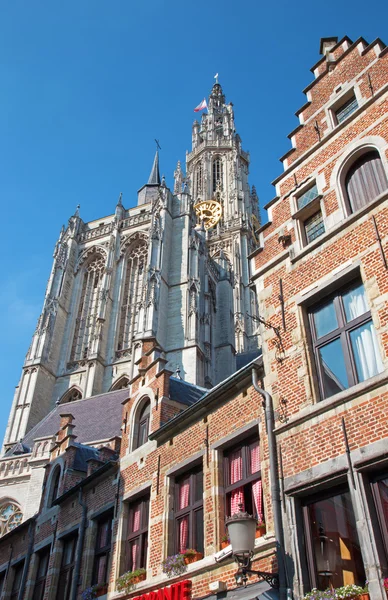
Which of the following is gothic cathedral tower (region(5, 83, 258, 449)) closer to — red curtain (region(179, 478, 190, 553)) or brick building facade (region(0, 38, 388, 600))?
brick building facade (region(0, 38, 388, 600))

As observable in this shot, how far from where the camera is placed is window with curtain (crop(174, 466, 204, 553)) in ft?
28.3

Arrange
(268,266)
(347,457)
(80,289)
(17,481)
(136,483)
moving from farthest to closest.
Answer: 1. (80,289)
2. (17,481)
3. (136,483)
4. (268,266)
5. (347,457)

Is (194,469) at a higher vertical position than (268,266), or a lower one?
lower

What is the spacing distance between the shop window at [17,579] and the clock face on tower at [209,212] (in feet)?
155

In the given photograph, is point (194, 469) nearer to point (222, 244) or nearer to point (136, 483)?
point (136, 483)

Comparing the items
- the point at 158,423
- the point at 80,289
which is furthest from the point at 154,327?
the point at 158,423

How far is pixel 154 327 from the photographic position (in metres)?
33.1

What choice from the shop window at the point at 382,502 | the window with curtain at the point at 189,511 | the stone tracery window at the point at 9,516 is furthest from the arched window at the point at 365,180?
the stone tracery window at the point at 9,516

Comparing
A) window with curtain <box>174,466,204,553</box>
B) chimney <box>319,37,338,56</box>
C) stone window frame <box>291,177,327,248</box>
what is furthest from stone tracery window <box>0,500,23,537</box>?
chimney <box>319,37,338,56</box>

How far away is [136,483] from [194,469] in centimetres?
174

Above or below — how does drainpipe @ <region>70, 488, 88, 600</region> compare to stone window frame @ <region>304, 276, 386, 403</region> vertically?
below

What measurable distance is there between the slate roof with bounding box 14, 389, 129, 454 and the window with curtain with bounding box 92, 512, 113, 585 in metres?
6.88

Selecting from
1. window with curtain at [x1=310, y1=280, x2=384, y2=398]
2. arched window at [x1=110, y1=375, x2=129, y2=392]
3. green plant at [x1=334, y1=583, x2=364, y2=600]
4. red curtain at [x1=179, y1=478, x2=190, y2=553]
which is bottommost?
green plant at [x1=334, y1=583, x2=364, y2=600]

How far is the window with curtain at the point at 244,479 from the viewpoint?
7.73 metres
